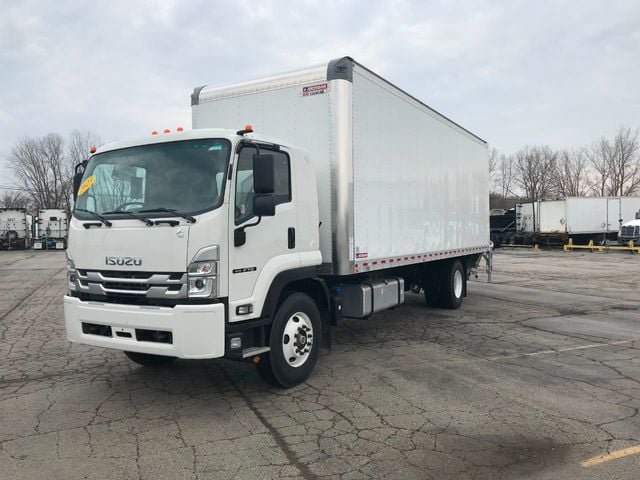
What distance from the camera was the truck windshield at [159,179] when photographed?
4578 mm

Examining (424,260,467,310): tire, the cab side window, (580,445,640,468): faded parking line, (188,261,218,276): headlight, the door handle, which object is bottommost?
(580,445,640,468): faded parking line

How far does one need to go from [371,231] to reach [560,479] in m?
3.78

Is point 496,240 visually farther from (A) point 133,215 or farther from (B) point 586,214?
(A) point 133,215

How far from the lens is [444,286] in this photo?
10.4m

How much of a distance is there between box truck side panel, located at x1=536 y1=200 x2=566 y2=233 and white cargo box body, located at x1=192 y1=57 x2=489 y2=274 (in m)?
28.3

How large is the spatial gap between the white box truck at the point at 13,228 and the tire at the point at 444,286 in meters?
40.2

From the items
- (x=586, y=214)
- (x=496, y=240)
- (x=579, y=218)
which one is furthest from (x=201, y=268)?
(x=496, y=240)

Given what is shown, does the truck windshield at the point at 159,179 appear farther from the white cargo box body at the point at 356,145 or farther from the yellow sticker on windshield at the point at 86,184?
the white cargo box body at the point at 356,145

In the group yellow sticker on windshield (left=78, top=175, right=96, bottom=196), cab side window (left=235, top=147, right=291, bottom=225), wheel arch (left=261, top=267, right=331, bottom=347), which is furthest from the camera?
yellow sticker on windshield (left=78, top=175, right=96, bottom=196)

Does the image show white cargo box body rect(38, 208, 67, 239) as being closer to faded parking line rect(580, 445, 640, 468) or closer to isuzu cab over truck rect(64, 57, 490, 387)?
isuzu cab over truck rect(64, 57, 490, 387)

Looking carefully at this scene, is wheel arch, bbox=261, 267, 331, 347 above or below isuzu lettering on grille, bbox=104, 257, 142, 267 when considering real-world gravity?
below

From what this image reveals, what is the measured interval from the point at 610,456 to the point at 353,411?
2151 mm

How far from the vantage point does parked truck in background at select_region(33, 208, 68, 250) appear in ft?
132

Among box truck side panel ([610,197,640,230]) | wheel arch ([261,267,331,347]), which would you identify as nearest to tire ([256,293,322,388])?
wheel arch ([261,267,331,347])
